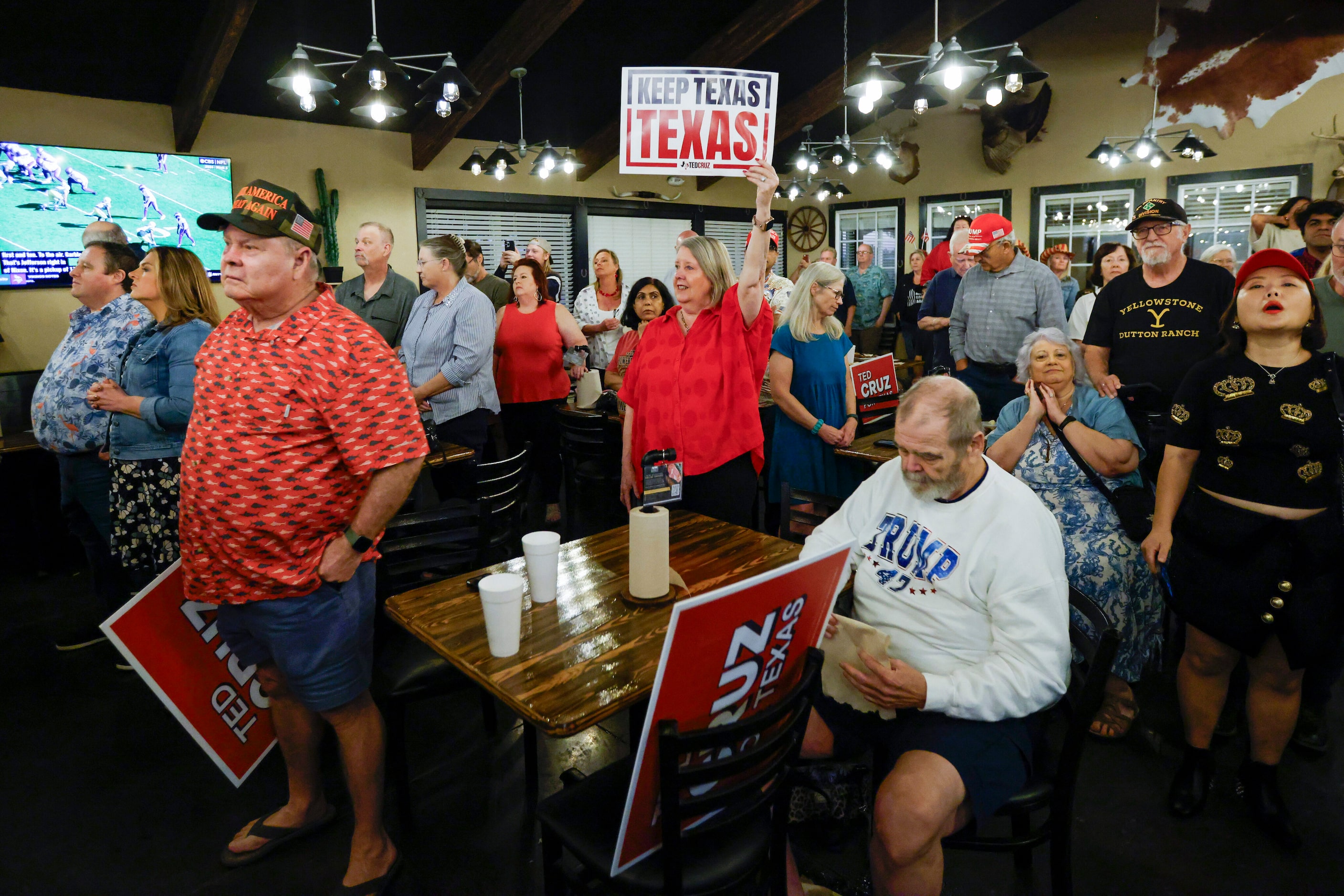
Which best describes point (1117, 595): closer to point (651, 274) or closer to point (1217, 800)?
point (1217, 800)

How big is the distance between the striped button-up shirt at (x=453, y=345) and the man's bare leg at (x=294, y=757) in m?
1.87

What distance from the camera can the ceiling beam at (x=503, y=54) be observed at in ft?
19.6

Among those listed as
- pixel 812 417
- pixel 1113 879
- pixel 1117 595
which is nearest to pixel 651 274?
pixel 812 417

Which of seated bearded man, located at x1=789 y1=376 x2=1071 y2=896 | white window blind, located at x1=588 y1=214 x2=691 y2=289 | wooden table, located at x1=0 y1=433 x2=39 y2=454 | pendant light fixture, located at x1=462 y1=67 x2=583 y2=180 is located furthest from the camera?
white window blind, located at x1=588 y1=214 x2=691 y2=289

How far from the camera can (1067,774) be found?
5.22ft

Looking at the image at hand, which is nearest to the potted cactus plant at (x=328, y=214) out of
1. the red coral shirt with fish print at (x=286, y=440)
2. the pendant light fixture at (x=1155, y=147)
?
the red coral shirt with fish print at (x=286, y=440)

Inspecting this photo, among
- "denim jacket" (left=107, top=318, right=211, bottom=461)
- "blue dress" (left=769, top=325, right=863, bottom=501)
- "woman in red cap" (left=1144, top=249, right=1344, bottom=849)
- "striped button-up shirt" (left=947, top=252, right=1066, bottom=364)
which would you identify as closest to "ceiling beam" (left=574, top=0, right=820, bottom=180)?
"striped button-up shirt" (left=947, top=252, right=1066, bottom=364)

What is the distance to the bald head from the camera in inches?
117

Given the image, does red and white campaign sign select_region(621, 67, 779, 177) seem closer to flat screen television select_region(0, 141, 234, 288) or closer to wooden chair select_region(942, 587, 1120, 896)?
wooden chair select_region(942, 587, 1120, 896)

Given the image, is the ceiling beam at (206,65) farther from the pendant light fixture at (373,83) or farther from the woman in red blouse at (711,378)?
the woman in red blouse at (711,378)

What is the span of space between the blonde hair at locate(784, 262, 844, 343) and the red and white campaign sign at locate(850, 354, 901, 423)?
0.96ft

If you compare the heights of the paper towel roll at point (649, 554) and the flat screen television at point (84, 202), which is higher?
the flat screen television at point (84, 202)

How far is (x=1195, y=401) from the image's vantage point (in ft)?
7.09

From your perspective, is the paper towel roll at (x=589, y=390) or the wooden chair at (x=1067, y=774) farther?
the paper towel roll at (x=589, y=390)
